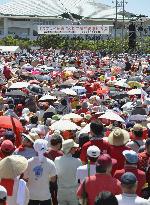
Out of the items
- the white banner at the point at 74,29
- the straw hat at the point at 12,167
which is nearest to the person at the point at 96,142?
the straw hat at the point at 12,167

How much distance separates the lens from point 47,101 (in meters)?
15.1

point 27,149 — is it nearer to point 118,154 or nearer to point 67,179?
point 67,179

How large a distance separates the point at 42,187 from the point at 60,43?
226 feet

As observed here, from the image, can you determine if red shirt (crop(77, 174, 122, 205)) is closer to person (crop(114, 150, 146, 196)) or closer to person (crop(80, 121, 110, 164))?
person (crop(114, 150, 146, 196))

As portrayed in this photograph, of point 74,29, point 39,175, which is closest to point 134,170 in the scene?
point 39,175

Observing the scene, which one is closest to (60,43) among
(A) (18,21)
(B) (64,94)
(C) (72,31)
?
(C) (72,31)

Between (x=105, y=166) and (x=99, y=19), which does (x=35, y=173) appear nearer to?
(x=105, y=166)

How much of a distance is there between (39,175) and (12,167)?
27.0 inches

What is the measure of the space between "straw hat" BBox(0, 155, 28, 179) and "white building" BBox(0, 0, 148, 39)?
345ft

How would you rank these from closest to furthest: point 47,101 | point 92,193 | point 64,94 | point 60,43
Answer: point 92,193 → point 47,101 → point 64,94 → point 60,43

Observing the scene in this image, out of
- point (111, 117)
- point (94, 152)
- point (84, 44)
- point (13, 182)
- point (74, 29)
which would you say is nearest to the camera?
point (13, 182)

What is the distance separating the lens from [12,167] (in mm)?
6152

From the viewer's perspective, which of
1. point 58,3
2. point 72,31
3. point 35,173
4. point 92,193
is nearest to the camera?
point 92,193

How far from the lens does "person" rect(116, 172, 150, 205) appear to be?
210 inches
